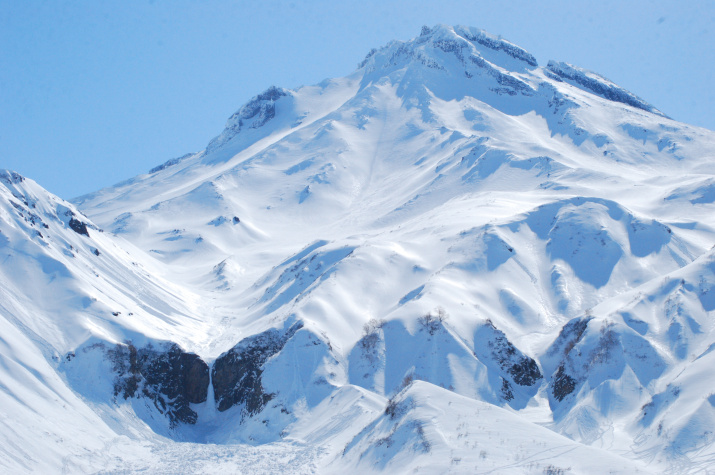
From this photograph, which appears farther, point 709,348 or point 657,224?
point 657,224

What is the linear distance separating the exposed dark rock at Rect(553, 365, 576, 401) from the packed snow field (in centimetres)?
15

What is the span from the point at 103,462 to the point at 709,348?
36426mm

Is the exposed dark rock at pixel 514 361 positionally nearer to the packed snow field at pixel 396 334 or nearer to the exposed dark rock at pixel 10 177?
the packed snow field at pixel 396 334

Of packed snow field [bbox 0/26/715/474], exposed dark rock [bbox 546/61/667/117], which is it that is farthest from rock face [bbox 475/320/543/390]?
exposed dark rock [bbox 546/61/667/117]

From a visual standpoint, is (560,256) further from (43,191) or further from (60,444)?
(43,191)

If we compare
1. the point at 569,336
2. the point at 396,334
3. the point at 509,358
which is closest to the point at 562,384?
the point at 509,358

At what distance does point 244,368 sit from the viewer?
47.1m

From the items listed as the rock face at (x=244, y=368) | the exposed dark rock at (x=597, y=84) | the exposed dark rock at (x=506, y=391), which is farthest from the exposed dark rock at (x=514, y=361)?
the exposed dark rock at (x=597, y=84)

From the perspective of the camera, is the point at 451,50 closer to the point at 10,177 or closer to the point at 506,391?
the point at 10,177

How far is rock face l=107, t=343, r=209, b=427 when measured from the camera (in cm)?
4400

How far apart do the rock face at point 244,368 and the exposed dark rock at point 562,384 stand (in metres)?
19.4

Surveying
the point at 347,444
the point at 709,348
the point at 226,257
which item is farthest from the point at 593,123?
the point at 347,444

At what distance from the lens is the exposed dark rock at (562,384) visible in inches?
1586

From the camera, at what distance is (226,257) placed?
94375 mm
